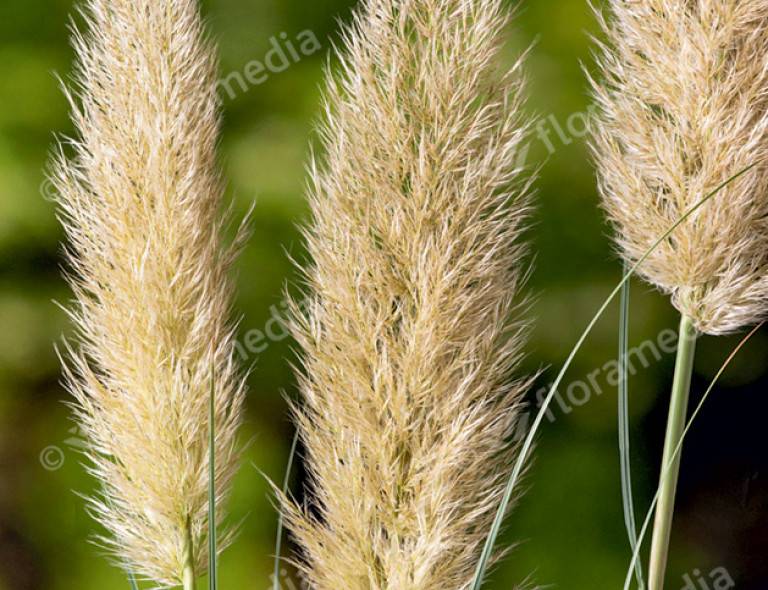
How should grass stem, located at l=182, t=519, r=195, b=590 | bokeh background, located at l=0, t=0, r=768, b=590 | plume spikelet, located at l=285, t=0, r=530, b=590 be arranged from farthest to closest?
bokeh background, located at l=0, t=0, r=768, b=590 < grass stem, located at l=182, t=519, r=195, b=590 < plume spikelet, located at l=285, t=0, r=530, b=590

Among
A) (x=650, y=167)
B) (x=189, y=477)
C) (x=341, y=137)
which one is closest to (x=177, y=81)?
(x=341, y=137)

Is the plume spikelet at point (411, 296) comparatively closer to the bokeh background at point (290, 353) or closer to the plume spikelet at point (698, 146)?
the plume spikelet at point (698, 146)

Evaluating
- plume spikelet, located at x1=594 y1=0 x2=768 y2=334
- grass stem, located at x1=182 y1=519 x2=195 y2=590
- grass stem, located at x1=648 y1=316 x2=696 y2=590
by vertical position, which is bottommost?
grass stem, located at x1=648 y1=316 x2=696 y2=590

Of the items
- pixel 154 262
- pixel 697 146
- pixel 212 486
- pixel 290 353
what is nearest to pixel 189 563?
pixel 212 486

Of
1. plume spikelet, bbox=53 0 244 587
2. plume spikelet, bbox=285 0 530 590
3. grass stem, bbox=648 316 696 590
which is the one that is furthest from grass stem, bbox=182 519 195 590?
grass stem, bbox=648 316 696 590

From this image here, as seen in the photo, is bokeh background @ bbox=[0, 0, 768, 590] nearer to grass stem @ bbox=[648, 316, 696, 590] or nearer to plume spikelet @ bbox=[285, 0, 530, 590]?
grass stem @ bbox=[648, 316, 696, 590]

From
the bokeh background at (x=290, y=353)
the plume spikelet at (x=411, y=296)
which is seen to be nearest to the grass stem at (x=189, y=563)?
the plume spikelet at (x=411, y=296)

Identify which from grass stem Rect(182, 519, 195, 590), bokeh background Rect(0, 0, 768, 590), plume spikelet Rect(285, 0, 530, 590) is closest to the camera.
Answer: plume spikelet Rect(285, 0, 530, 590)
